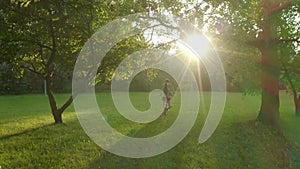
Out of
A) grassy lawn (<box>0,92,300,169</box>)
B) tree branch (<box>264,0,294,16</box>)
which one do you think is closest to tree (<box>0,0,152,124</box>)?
grassy lawn (<box>0,92,300,169</box>)

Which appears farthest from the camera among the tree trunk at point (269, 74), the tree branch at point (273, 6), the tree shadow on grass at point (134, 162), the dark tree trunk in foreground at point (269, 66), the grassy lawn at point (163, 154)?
the tree trunk at point (269, 74)

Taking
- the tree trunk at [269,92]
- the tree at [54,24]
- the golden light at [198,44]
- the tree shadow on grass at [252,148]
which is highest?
the tree at [54,24]

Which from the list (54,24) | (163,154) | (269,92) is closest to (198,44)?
(269,92)

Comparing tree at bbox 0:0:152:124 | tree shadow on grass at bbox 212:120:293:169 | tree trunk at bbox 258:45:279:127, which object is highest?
tree at bbox 0:0:152:124

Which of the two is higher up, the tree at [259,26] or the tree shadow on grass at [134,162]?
the tree at [259,26]

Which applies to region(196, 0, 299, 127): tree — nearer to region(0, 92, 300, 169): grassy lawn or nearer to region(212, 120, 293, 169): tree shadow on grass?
region(212, 120, 293, 169): tree shadow on grass

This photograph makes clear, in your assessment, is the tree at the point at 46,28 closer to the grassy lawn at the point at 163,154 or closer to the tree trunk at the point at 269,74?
the grassy lawn at the point at 163,154

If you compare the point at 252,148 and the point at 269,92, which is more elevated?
the point at 269,92

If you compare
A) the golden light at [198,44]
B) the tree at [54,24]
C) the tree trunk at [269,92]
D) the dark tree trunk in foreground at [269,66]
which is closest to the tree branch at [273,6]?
the dark tree trunk in foreground at [269,66]

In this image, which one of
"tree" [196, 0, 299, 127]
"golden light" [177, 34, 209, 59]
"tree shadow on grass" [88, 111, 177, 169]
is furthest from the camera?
"golden light" [177, 34, 209, 59]

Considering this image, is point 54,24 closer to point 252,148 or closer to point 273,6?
point 273,6

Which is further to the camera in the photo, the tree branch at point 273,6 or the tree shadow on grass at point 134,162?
the tree branch at point 273,6

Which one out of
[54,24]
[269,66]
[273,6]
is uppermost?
[273,6]

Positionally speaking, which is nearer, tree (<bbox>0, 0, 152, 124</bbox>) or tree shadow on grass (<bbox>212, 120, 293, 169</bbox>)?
tree shadow on grass (<bbox>212, 120, 293, 169</bbox>)
